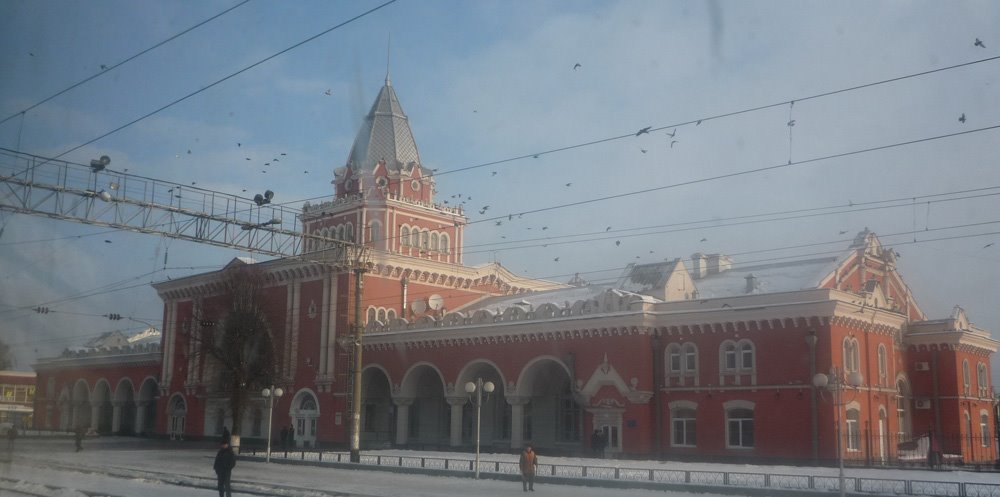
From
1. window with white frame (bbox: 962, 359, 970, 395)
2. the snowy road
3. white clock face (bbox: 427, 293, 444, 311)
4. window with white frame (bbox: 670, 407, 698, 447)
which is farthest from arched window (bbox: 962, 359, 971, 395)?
white clock face (bbox: 427, 293, 444, 311)

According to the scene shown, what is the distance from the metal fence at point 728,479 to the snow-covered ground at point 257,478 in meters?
1.26

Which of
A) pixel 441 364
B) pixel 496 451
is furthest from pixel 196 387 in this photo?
pixel 496 451

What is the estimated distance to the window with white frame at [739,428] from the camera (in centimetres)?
3422

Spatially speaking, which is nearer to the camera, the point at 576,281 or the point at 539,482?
the point at 539,482

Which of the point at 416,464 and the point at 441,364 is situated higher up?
the point at 441,364

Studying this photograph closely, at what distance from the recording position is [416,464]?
3212 centimetres

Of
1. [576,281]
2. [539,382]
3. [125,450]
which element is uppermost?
[576,281]

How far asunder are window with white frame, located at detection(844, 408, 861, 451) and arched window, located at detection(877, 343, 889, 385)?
2.71 metres

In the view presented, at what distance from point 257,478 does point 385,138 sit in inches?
1043

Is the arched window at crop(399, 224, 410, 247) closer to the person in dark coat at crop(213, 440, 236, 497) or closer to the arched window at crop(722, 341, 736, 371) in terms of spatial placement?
the arched window at crop(722, 341, 736, 371)

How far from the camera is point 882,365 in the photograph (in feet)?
119

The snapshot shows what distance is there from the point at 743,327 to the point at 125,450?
2811cm

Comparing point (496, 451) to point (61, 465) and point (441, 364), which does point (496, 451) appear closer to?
point (441, 364)

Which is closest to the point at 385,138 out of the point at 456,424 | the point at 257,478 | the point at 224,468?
the point at 456,424
